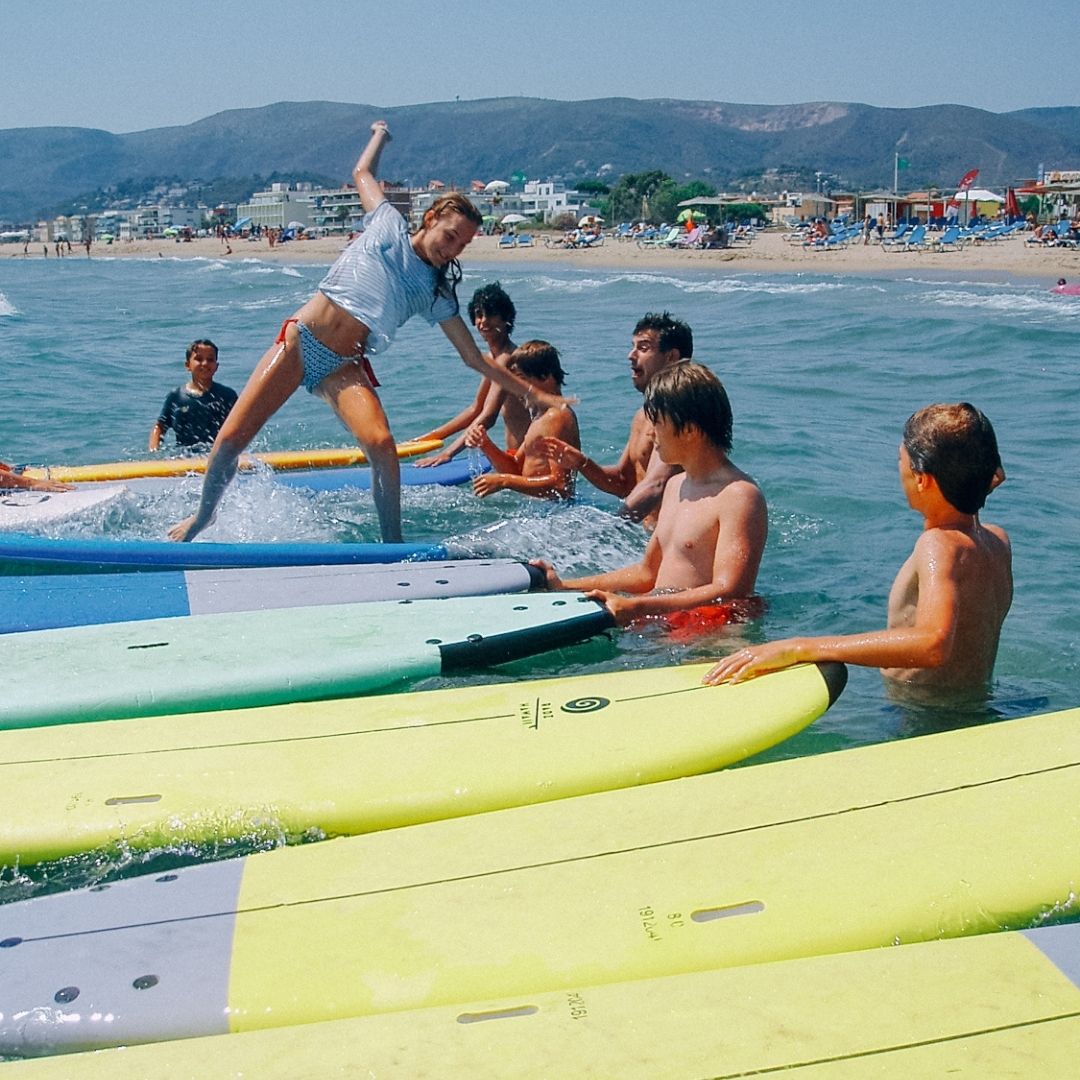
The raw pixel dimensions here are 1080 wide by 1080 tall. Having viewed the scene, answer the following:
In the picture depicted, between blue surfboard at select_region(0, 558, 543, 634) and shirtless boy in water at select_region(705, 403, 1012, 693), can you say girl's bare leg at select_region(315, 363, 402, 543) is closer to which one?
blue surfboard at select_region(0, 558, 543, 634)

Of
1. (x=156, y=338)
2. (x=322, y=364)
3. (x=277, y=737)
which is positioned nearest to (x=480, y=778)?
(x=277, y=737)

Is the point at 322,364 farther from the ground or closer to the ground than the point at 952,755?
farther from the ground

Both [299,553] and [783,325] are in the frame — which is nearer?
[299,553]

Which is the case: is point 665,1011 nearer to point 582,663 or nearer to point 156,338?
point 582,663

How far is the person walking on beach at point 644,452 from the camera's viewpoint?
5.64 metres

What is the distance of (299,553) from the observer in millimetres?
5520

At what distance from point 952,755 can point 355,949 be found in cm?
159

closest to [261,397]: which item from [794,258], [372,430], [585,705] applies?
[372,430]

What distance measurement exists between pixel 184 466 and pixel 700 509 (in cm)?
419

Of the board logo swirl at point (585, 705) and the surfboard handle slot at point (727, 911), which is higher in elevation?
the board logo swirl at point (585, 705)

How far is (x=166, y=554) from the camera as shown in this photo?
215 inches

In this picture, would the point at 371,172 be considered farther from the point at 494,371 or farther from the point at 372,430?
the point at 372,430

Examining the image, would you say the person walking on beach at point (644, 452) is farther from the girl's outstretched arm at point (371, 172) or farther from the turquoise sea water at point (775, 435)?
the girl's outstretched arm at point (371, 172)

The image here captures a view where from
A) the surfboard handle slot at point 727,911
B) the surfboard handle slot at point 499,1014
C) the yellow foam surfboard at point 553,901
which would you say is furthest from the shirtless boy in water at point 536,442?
the surfboard handle slot at point 499,1014
